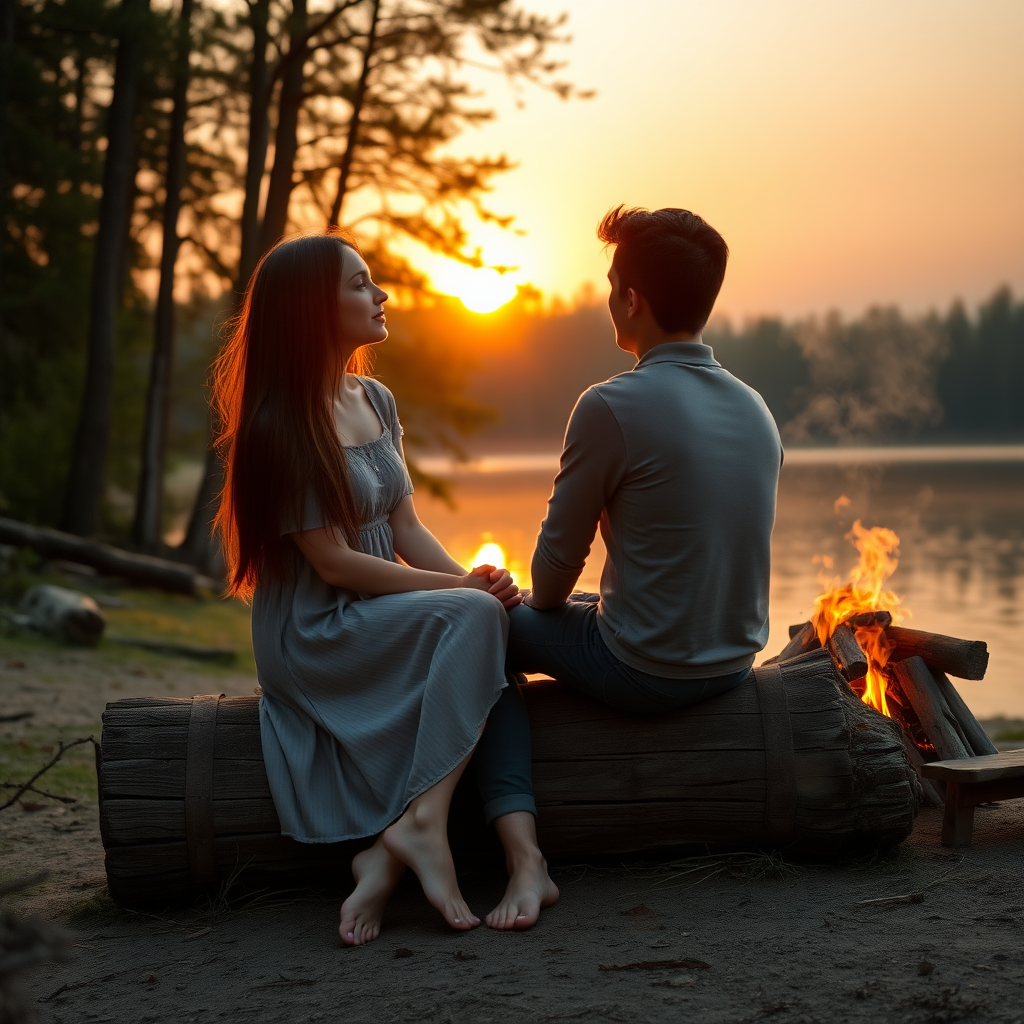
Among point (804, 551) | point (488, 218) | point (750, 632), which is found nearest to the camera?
point (750, 632)

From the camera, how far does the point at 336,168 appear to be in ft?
44.6

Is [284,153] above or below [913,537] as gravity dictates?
above

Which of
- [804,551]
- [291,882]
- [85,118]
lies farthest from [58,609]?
[804,551]

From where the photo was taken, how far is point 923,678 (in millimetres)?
3775

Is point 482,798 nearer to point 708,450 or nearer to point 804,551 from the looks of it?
point 708,450

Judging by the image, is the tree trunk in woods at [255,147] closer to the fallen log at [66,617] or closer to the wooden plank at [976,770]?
the fallen log at [66,617]

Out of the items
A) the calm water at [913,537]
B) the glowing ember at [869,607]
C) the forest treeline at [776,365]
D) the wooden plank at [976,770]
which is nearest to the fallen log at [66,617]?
the calm water at [913,537]

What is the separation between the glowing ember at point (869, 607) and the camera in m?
3.86

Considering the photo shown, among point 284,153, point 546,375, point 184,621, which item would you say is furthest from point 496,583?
point 546,375

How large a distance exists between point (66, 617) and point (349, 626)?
5.71 metres

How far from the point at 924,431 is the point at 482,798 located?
55.3 m

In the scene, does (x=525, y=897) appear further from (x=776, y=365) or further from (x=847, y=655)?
(x=776, y=365)

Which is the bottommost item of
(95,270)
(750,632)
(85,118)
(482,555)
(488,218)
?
(482,555)

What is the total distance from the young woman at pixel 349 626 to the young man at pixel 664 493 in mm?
309
